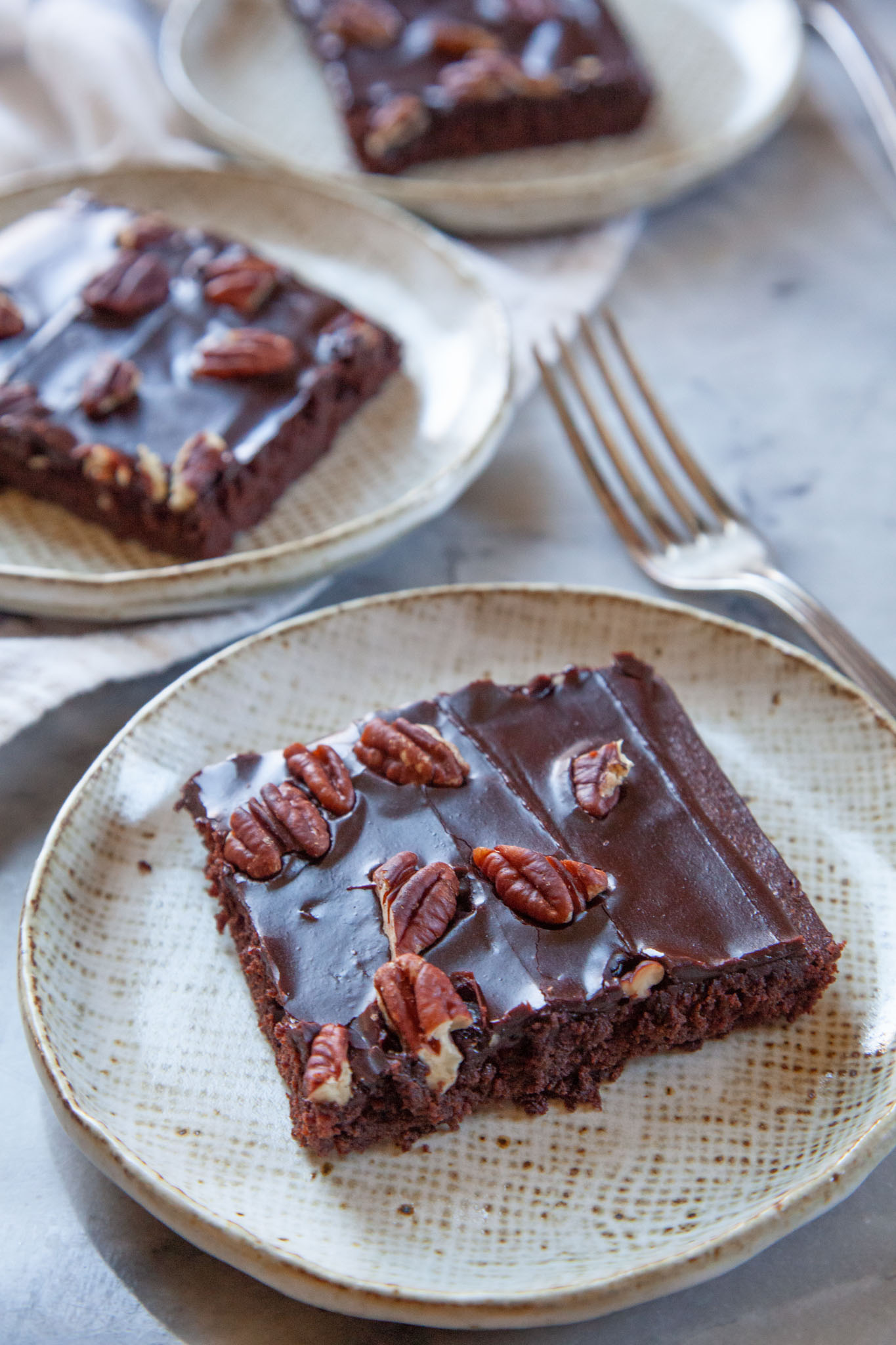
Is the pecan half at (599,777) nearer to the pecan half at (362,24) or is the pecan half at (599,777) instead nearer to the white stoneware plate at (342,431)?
the white stoneware plate at (342,431)

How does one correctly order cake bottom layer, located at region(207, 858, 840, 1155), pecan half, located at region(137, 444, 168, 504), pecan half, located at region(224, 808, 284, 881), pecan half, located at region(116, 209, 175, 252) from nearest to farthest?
1. cake bottom layer, located at region(207, 858, 840, 1155)
2. pecan half, located at region(224, 808, 284, 881)
3. pecan half, located at region(137, 444, 168, 504)
4. pecan half, located at region(116, 209, 175, 252)

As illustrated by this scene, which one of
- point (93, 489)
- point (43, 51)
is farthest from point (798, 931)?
point (43, 51)

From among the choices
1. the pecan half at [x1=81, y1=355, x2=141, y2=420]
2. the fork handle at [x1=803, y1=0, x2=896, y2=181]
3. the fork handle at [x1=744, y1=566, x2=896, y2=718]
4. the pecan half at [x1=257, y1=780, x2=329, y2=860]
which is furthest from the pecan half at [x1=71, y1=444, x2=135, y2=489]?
the fork handle at [x1=803, y1=0, x2=896, y2=181]

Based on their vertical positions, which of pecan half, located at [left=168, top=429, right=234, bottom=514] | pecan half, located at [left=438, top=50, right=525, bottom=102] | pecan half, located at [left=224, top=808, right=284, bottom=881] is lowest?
pecan half, located at [left=224, top=808, right=284, bottom=881]

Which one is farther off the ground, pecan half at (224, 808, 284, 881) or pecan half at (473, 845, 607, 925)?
pecan half at (224, 808, 284, 881)

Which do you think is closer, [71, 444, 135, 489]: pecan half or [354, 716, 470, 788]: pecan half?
[354, 716, 470, 788]: pecan half

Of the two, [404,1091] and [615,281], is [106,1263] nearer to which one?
[404,1091]

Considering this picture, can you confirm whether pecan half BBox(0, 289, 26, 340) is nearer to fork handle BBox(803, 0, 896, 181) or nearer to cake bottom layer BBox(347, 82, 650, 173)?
cake bottom layer BBox(347, 82, 650, 173)
